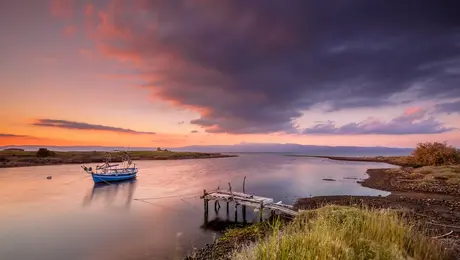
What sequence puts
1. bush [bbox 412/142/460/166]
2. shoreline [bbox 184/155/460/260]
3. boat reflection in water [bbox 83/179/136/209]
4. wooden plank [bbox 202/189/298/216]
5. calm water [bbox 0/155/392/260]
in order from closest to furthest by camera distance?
shoreline [bbox 184/155/460/260] → calm water [bbox 0/155/392/260] → wooden plank [bbox 202/189/298/216] → boat reflection in water [bbox 83/179/136/209] → bush [bbox 412/142/460/166]

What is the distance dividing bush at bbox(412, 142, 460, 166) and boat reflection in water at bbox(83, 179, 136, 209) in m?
56.6

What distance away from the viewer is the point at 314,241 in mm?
5586

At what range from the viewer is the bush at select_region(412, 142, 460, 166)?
159 ft

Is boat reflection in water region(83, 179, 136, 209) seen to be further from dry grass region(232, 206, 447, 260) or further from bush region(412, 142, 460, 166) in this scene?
bush region(412, 142, 460, 166)

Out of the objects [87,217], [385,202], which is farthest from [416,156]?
[87,217]

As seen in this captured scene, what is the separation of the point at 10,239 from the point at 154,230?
9.86 metres

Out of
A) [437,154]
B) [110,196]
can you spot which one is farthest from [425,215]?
[437,154]

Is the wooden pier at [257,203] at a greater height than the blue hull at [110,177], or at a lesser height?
greater

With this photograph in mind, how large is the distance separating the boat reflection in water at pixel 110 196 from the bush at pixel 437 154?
186 feet

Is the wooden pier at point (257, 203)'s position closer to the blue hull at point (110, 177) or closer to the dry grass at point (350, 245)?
the dry grass at point (350, 245)

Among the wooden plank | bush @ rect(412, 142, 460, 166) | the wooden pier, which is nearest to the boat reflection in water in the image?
the wooden plank

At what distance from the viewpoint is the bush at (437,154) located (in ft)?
159

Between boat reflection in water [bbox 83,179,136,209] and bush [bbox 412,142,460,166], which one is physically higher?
bush [bbox 412,142,460,166]

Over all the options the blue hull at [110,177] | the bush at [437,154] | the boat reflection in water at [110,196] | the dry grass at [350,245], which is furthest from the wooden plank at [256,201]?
the bush at [437,154]
